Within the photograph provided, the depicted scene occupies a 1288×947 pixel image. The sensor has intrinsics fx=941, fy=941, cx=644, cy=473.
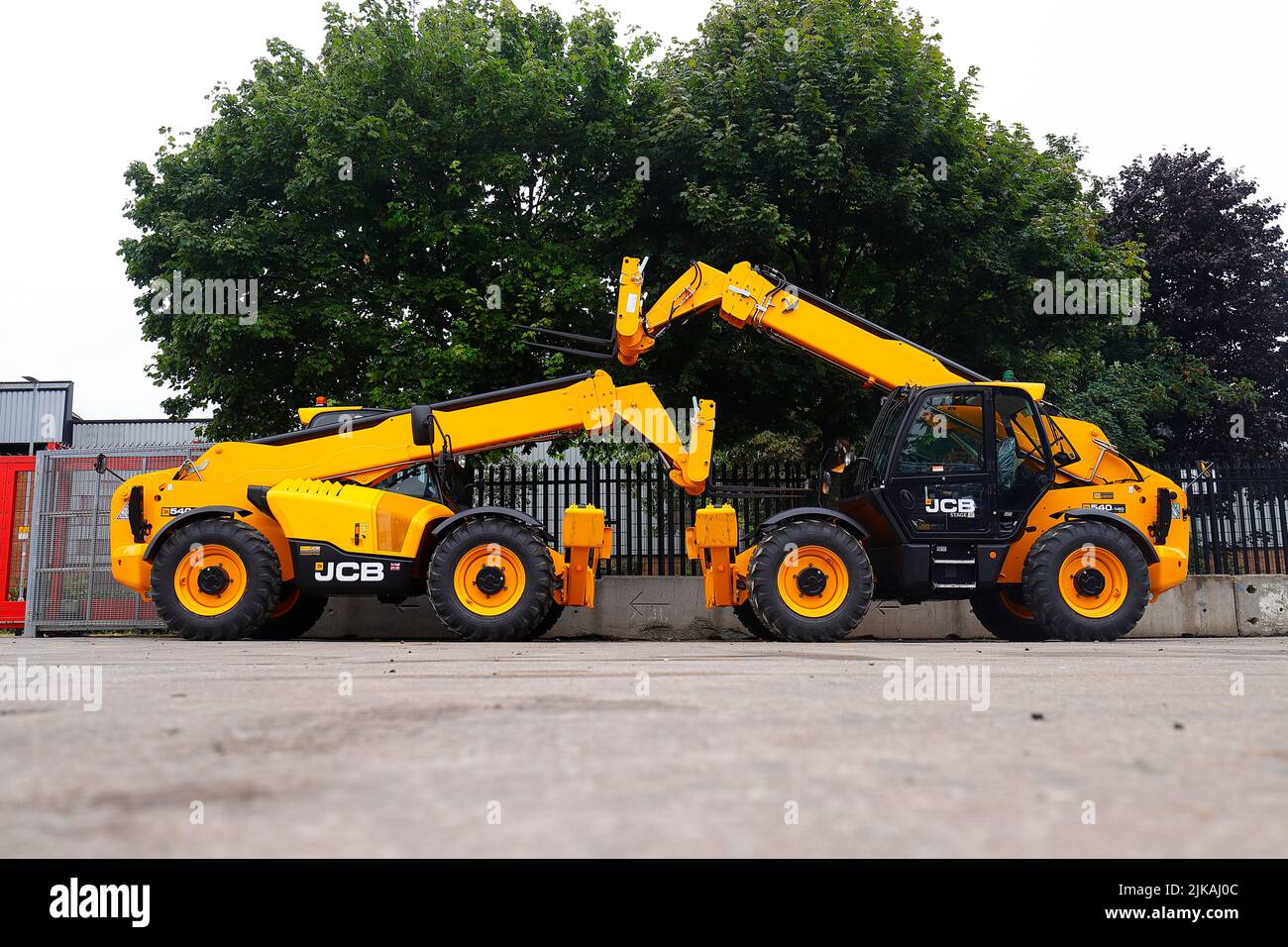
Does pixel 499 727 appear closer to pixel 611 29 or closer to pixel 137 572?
pixel 137 572

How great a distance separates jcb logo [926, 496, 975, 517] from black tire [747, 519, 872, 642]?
92 centimetres

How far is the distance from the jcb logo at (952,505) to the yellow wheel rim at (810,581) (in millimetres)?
1151

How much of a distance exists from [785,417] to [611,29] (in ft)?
25.8

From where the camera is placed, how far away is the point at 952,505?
31.5ft

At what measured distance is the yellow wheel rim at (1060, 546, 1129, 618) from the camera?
9.47 meters

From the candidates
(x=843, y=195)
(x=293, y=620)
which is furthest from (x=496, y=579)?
(x=843, y=195)

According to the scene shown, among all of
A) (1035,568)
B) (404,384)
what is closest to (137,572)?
(404,384)

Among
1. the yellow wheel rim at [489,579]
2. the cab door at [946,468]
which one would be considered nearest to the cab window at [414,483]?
the yellow wheel rim at [489,579]

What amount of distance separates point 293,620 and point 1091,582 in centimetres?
890

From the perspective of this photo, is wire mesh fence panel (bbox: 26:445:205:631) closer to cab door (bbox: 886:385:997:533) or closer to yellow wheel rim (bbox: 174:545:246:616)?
yellow wheel rim (bbox: 174:545:246:616)

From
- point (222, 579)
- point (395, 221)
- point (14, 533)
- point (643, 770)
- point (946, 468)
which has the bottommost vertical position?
point (643, 770)

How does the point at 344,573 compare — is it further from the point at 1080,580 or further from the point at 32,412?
the point at 32,412

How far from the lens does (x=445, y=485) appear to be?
10641mm

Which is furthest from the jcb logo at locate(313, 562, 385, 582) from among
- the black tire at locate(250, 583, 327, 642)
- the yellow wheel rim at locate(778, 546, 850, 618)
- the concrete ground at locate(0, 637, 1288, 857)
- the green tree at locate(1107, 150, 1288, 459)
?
the green tree at locate(1107, 150, 1288, 459)
